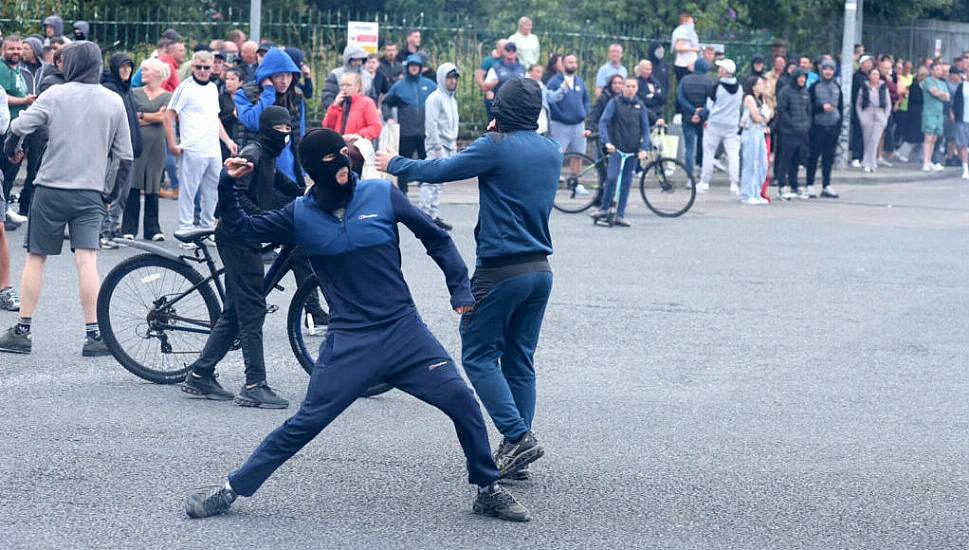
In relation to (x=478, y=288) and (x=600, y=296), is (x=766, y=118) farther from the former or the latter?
(x=478, y=288)

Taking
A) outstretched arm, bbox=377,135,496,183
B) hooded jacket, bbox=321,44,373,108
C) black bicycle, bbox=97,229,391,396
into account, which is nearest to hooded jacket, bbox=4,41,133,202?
black bicycle, bbox=97,229,391,396

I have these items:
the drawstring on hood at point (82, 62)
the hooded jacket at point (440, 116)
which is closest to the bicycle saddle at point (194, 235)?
the drawstring on hood at point (82, 62)

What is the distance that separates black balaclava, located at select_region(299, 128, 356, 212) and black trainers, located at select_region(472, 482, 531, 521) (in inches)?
52.5

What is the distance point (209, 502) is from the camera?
20.0ft

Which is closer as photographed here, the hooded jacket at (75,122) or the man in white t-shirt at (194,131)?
the hooded jacket at (75,122)

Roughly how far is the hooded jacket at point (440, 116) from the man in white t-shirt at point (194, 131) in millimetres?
2943

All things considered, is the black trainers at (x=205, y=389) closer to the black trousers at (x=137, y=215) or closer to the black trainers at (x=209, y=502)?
the black trainers at (x=209, y=502)

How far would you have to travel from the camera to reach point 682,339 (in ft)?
34.0

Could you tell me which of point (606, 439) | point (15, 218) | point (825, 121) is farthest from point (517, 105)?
point (825, 121)

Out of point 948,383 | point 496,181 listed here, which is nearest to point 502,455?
point 496,181

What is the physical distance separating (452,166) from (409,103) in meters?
11.2

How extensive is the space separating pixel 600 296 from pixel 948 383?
3.51 m

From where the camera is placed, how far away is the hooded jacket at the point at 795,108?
797 inches

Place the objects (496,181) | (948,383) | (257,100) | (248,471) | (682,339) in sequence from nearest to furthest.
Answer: (248,471), (496,181), (948,383), (682,339), (257,100)
